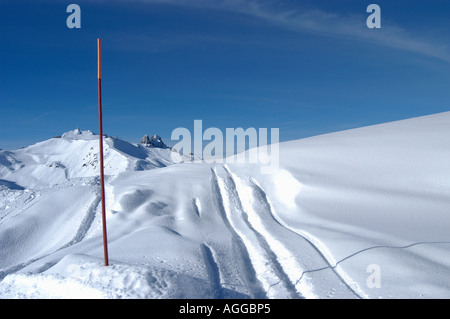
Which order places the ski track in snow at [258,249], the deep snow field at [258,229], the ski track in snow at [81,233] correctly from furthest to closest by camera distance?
1. the ski track in snow at [81,233]
2. the ski track in snow at [258,249]
3. the deep snow field at [258,229]

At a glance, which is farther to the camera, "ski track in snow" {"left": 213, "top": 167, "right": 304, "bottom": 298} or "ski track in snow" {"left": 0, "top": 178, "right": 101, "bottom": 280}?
"ski track in snow" {"left": 0, "top": 178, "right": 101, "bottom": 280}

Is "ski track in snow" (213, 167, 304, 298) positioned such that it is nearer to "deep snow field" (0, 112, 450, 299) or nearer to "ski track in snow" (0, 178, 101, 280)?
"deep snow field" (0, 112, 450, 299)

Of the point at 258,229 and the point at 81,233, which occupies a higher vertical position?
the point at 258,229

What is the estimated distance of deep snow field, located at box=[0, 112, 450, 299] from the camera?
5223 millimetres

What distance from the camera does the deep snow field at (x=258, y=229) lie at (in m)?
5.22

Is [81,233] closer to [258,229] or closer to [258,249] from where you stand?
[258,229]

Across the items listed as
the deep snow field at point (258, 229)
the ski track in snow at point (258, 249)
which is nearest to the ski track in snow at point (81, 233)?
Answer: the deep snow field at point (258, 229)

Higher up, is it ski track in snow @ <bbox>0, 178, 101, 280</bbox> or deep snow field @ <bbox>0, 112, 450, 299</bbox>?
deep snow field @ <bbox>0, 112, 450, 299</bbox>

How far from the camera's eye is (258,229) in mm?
8836

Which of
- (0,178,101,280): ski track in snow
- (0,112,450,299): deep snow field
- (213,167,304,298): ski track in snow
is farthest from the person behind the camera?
(0,178,101,280): ski track in snow

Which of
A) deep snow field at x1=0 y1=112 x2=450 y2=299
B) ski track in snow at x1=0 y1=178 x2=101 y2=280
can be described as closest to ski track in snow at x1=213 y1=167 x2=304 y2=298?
deep snow field at x1=0 y1=112 x2=450 y2=299

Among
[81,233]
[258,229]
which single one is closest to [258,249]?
[258,229]

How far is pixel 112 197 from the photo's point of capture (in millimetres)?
12023

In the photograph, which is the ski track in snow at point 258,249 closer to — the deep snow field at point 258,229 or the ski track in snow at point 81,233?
the deep snow field at point 258,229
